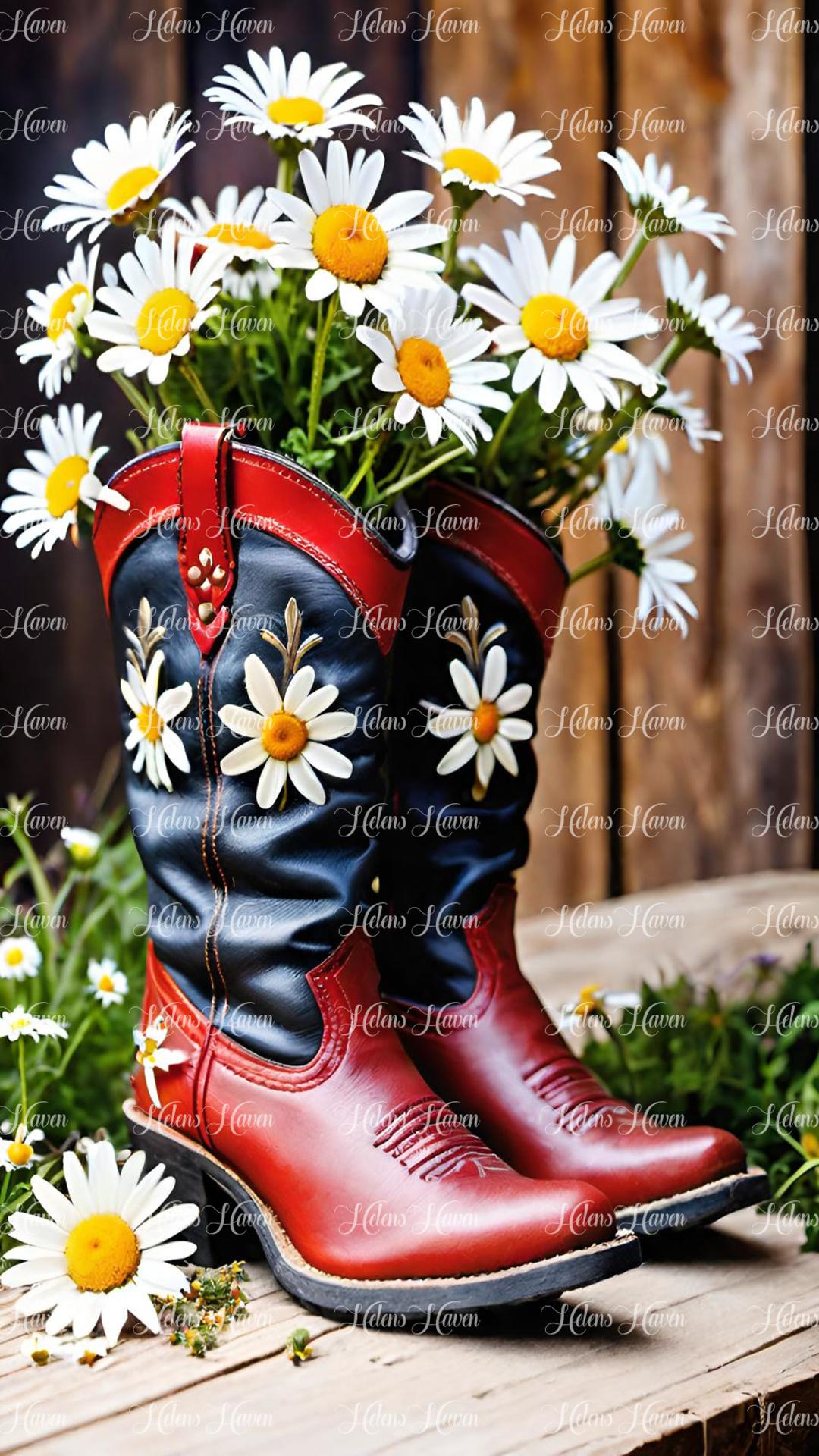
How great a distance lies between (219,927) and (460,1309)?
0.30 meters

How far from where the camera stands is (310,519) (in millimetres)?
894

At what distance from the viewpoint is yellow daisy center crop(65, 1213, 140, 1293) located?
0.86 metres

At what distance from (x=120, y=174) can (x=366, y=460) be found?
277mm

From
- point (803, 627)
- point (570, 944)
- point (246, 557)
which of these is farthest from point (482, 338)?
point (803, 627)

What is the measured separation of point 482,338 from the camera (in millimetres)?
908

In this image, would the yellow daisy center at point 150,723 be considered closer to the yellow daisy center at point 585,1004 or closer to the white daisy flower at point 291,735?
the white daisy flower at point 291,735

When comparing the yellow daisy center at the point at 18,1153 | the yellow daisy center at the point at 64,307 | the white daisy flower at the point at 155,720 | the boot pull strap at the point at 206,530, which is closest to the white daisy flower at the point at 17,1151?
the yellow daisy center at the point at 18,1153

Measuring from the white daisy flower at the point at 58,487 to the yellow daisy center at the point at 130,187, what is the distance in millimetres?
144

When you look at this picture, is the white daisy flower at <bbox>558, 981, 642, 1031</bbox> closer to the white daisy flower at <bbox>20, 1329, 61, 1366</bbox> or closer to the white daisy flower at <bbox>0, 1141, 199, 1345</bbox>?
the white daisy flower at <bbox>0, 1141, 199, 1345</bbox>

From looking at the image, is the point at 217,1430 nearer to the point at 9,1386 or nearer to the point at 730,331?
the point at 9,1386

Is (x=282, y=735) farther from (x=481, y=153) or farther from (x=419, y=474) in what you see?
(x=481, y=153)

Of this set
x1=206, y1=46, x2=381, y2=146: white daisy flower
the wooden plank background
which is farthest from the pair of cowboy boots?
the wooden plank background

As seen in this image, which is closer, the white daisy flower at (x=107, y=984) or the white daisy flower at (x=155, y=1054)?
the white daisy flower at (x=155, y=1054)

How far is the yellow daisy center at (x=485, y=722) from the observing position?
1.04 meters
